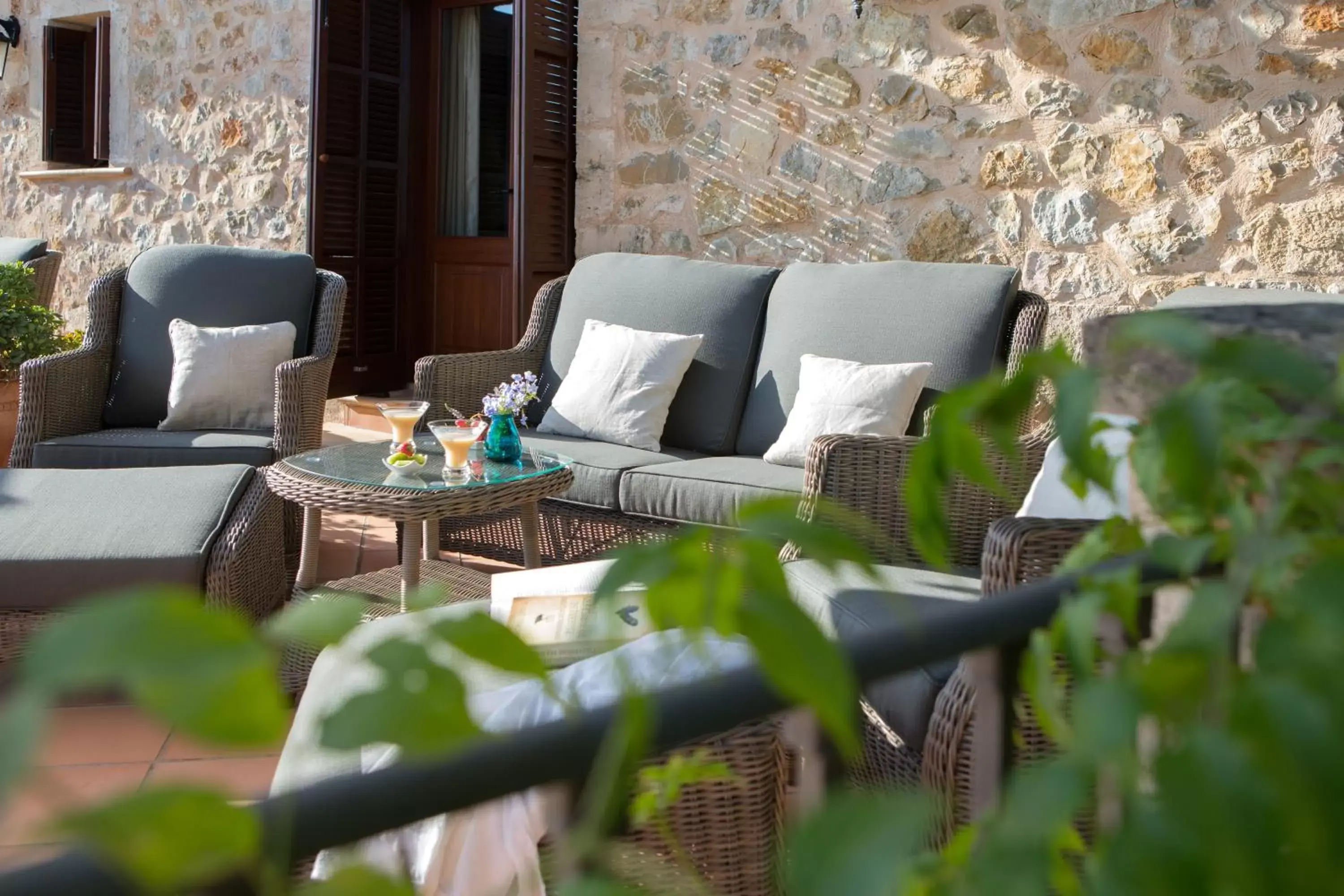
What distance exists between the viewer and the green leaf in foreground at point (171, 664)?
0.21 meters

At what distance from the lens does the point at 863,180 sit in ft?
16.4

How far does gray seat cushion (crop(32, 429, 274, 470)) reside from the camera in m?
3.75

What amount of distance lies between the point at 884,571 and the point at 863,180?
2.95 m

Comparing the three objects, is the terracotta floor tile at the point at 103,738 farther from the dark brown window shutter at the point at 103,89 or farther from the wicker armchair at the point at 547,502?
the dark brown window shutter at the point at 103,89

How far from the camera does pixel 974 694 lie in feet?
5.95

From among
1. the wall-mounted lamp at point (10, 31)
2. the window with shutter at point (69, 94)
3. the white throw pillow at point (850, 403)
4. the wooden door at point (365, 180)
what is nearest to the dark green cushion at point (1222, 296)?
the white throw pillow at point (850, 403)

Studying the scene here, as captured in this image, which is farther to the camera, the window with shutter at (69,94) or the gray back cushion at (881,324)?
the window with shutter at (69,94)

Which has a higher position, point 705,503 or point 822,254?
point 822,254

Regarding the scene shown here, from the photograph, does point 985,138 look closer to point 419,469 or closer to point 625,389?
point 625,389

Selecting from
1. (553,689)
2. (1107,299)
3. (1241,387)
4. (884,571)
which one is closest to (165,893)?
(553,689)

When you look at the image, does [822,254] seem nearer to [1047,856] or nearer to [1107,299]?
[1107,299]

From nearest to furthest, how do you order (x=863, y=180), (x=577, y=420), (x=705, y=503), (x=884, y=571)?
(x=884, y=571)
(x=705, y=503)
(x=577, y=420)
(x=863, y=180)

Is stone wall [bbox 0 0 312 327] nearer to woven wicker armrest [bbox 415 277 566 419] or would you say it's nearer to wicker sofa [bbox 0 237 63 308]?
wicker sofa [bbox 0 237 63 308]

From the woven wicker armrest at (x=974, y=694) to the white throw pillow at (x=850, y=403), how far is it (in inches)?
57.3
